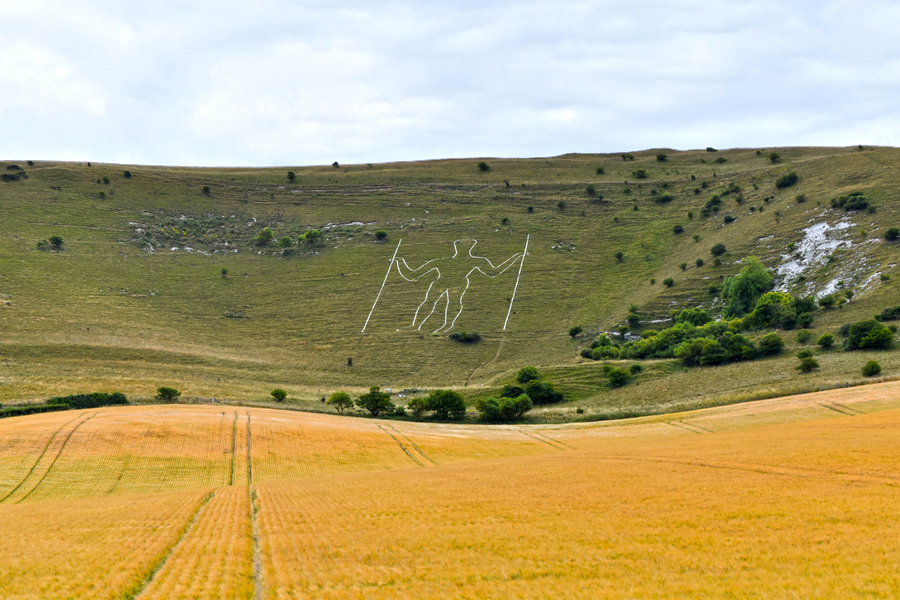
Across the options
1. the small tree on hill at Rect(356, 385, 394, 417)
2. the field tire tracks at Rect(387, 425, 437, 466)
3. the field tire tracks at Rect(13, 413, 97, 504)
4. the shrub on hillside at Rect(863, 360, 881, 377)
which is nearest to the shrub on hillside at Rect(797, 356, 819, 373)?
the shrub on hillside at Rect(863, 360, 881, 377)

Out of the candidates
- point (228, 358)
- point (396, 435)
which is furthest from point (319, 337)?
point (396, 435)

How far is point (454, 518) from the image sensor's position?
18.9 metres

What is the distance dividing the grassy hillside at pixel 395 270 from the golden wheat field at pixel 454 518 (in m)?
28.0

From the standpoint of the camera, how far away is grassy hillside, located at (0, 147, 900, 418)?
7269 cm

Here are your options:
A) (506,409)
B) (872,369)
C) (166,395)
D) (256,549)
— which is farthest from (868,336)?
(166,395)

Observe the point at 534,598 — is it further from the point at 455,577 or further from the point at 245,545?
the point at 245,545

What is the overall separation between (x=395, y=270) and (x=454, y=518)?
90634 millimetres

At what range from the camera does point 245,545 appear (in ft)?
53.8

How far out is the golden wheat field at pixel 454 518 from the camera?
40.9 ft

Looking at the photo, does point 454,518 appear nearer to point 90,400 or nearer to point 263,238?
point 90,400

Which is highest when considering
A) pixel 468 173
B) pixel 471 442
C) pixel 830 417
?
pixel 468 173

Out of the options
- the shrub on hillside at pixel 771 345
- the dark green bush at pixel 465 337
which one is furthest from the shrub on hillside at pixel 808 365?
the dark green bush at pixel 465 337

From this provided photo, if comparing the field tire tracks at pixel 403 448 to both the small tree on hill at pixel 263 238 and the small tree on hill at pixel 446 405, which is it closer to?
the small tree on hill at pixel 446 405

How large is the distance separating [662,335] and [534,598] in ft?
234
